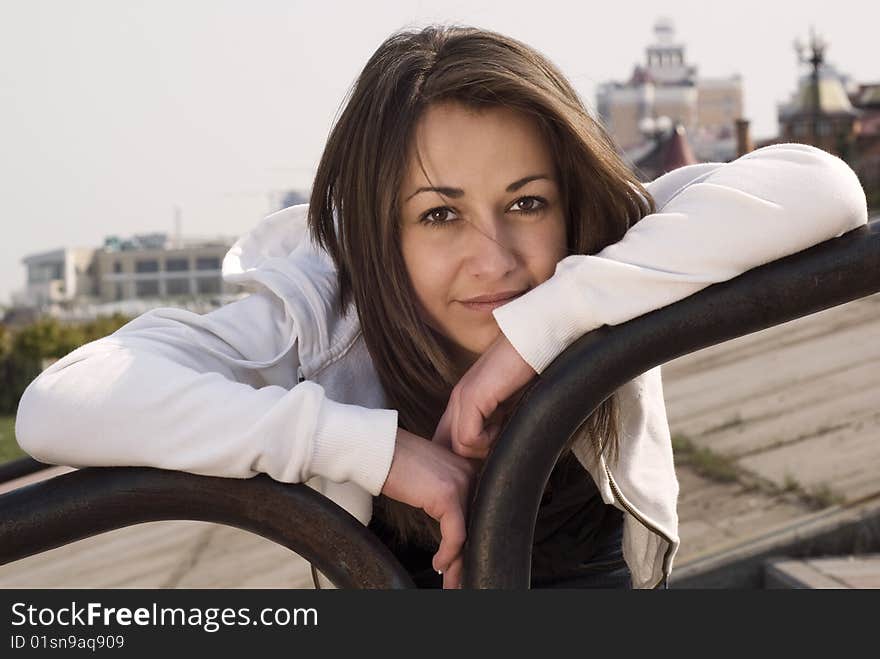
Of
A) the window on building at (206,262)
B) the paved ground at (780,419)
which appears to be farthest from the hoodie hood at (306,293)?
the window on building at (206,262)

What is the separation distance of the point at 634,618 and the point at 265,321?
0.84 m

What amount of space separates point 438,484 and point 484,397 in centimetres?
10

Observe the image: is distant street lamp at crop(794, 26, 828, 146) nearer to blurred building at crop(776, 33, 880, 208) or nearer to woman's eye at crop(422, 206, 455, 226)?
blurred building at crop(776, 33, 880, 208)

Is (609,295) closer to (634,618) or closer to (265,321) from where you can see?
(634,618)

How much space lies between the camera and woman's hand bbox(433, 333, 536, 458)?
42.8 inches

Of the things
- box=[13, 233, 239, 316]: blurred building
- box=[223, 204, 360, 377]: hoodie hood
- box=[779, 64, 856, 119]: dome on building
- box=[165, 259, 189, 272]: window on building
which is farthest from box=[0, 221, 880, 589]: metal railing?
box=[165, 259, 189, 272]: window on building

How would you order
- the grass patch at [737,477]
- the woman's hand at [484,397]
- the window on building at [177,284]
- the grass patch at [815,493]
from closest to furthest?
the woman's hand at [484,397] < the grass patch at [815,493] < the grass patch at [737,477] < the window on building at [177,284]

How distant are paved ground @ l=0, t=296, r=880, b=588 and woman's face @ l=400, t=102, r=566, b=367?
2050 millimetres

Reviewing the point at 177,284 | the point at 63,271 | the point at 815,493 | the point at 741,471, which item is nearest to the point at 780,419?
the point at 741,471

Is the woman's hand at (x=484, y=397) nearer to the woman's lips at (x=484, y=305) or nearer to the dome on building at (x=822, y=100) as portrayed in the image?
the woman's lips at (x=484, y=305)

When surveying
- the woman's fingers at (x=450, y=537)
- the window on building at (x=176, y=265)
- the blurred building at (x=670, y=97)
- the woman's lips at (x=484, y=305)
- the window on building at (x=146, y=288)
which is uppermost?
the woman's lips at (x=484, y=305)

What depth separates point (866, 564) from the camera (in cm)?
311

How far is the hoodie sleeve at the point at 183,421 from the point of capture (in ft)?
3.39

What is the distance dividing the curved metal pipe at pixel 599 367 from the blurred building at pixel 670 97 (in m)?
84.2
